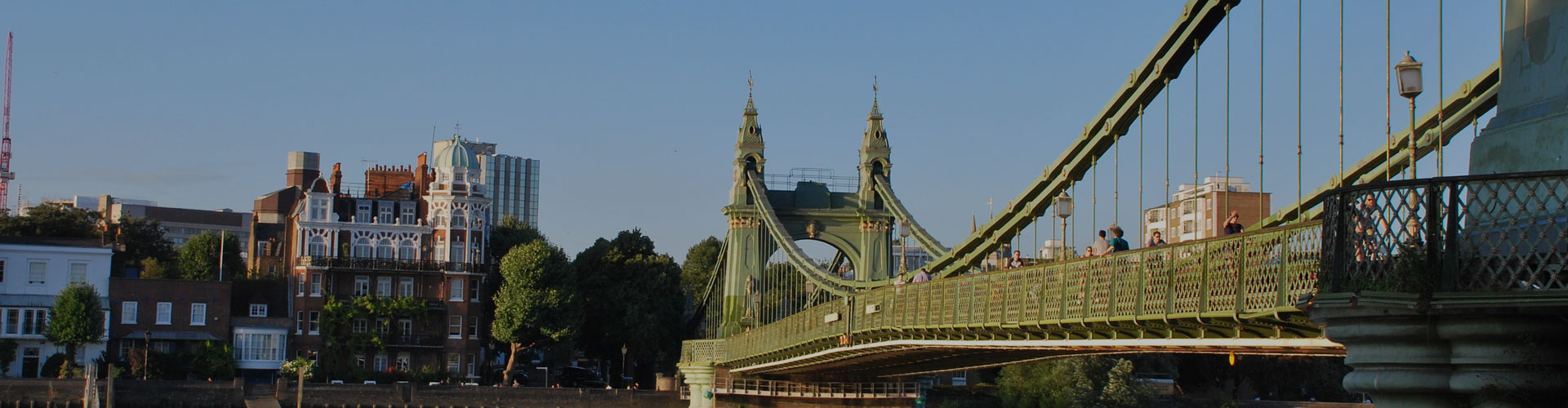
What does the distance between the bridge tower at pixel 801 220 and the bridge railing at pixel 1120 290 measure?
2756 centimetres

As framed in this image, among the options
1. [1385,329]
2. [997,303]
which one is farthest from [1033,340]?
[1385,329]

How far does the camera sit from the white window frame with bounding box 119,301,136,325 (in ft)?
281

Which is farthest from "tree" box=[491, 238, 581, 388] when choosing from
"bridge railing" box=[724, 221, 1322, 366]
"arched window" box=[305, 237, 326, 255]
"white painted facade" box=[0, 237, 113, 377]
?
"bridge railing" box=[724, 221, 1322, 366]

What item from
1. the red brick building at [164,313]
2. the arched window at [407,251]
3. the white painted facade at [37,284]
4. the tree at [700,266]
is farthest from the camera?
the tree at [700,266]

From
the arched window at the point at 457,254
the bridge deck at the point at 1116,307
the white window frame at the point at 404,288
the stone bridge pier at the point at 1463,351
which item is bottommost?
the stone bridge pier at the point at 1463,351

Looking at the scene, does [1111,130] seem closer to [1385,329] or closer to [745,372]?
[1385,329]

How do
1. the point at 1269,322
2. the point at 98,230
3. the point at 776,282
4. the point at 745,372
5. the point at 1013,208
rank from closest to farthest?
the point at 1269,322 < the point at 1013,208 < the point at 745,372 < the point at 776,282 < the point at 98,230

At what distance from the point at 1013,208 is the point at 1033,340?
314 cm

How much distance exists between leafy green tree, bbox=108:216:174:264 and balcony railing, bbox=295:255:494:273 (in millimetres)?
21674

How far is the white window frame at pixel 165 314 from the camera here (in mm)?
86312

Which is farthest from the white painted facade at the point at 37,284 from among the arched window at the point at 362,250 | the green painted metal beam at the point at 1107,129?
the green painted metal beam at the point at 1107,129

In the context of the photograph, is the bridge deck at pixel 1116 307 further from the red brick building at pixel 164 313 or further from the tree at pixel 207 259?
the tree at pixel 207 259

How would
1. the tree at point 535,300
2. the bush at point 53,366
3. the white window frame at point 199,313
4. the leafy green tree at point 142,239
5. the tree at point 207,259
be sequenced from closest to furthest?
the bush at point 53,366, the white window frame at point 199,313, the tree at point 535,300, the tree at point 207,259, the leafy green tree at point 142,239

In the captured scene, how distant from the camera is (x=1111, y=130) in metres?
30.2
